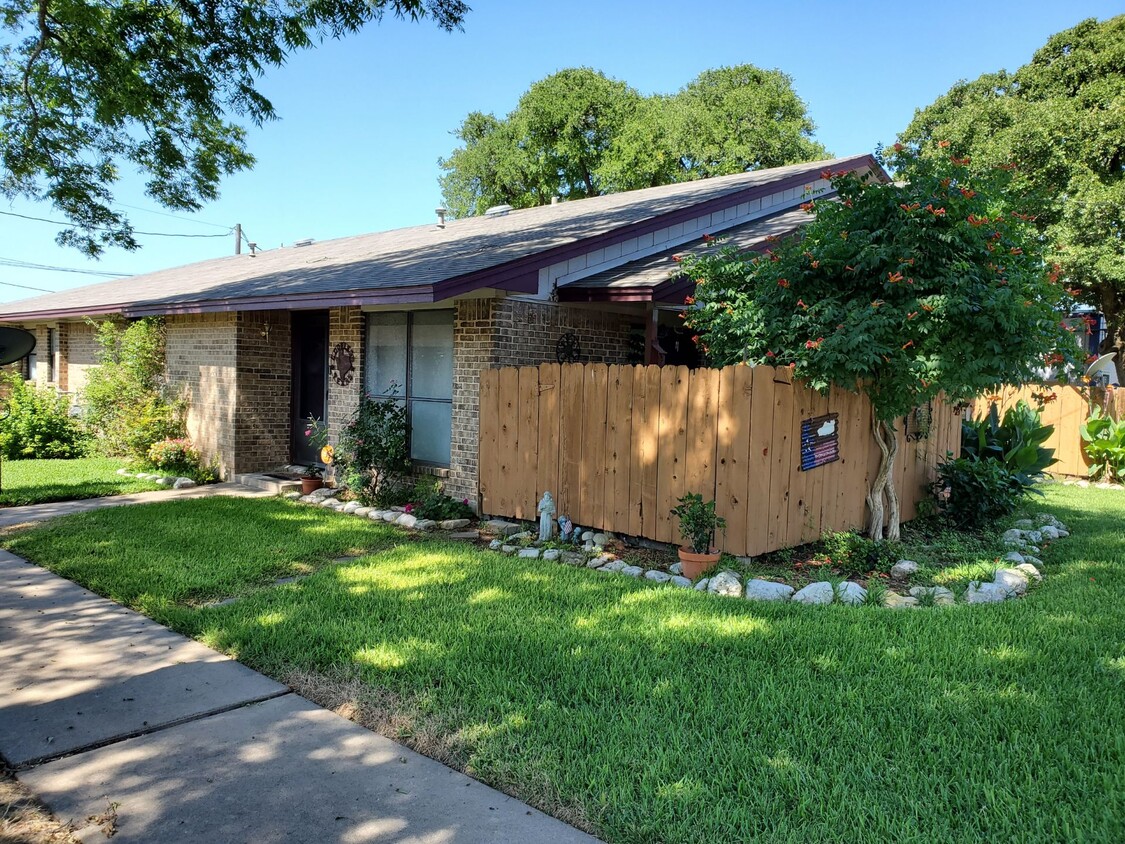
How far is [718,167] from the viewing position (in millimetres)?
28516

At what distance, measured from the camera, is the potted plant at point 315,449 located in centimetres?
986

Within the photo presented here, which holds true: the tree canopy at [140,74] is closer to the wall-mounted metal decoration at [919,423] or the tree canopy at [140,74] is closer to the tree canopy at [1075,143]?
the wall-mounted metal decoration at [919,423]

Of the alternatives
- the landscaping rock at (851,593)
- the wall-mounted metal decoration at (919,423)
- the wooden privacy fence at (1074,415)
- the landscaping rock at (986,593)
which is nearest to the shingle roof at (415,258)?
the wall-mounted metal decoration at (919,423)

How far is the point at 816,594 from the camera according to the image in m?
5.39

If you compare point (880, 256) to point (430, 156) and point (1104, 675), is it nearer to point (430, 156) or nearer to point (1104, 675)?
point (1104, 675)

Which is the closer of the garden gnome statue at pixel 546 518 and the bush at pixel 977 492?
the garden gnome statue at pixel 546 518

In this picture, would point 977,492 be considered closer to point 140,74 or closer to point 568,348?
point 568,348

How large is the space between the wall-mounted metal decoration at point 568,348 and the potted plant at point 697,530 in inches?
119

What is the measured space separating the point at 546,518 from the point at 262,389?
598cm

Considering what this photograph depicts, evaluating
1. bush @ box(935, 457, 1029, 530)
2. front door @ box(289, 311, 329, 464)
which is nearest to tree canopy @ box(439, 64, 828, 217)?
front door @ box(289, 311, 329, 464)

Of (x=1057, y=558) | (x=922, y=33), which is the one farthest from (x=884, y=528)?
(x=922, y=33)

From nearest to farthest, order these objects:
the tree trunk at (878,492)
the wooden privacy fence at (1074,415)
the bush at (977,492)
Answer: the tree trunk at (878,492) < the bush at (977,492) < the wooden privacy fence at (1074,415)

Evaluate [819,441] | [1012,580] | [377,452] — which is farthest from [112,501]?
[1012,580]

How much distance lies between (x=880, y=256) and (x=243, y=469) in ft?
29.7
